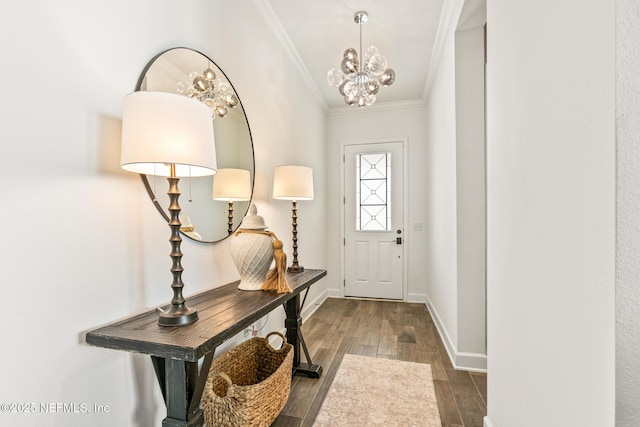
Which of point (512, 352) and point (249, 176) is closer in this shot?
point (512, 352)

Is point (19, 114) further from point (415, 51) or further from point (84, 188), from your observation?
point (415, 51)

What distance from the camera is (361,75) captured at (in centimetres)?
251

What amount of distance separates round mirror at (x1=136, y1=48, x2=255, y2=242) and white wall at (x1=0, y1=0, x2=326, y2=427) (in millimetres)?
67

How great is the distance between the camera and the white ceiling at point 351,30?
7.67ft

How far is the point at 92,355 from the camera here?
3.41ft

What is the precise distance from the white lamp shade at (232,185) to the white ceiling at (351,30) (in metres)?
1.38

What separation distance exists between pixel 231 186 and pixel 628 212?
1693 millimetres

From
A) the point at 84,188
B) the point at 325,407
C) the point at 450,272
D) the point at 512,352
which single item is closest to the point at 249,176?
the point at 84,188

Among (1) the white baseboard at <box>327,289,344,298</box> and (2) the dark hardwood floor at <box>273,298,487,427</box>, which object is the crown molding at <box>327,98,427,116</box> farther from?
(2) the dark hardwood floor at <box>273,298,487,427</box>

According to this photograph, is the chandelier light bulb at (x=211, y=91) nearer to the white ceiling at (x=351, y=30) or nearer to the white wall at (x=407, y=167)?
the white ceiling at (x=351, y=30)

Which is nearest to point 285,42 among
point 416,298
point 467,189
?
point 467,189

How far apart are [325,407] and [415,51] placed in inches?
125

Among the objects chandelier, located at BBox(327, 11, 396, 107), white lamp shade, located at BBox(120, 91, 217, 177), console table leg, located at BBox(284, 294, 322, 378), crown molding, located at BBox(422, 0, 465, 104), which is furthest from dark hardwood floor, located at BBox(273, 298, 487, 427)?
crown molding, located at BBox(422, 0, 465, 104)

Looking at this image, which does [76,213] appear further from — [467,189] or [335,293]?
[335,293]
